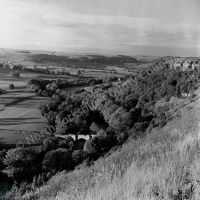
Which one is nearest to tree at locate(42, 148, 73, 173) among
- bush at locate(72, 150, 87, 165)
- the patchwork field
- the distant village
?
bush at locate(72, 150, 87, 165)

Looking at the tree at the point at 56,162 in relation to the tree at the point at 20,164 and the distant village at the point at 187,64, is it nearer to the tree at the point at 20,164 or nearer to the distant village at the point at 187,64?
the tree at the point at 20,164

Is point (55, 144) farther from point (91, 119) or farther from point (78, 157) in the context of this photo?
point (91, 119)

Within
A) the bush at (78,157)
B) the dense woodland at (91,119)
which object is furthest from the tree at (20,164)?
the bush at (78,157)

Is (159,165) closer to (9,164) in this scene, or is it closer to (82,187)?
(82,187)

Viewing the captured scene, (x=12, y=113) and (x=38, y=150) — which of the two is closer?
(x=38, y=150)

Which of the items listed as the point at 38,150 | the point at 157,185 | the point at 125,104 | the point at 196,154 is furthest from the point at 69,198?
the point at 125,104

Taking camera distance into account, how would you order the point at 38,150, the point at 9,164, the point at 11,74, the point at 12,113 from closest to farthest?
the point at 9,164, the point at 38,150, the point at 12,113, the point at 11,74

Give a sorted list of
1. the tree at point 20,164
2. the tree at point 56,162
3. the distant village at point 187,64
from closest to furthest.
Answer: the tree at point 20,164
the tree at point 56,162
the distant village at point 187,64

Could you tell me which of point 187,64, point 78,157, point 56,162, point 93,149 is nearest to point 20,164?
point 56,162
